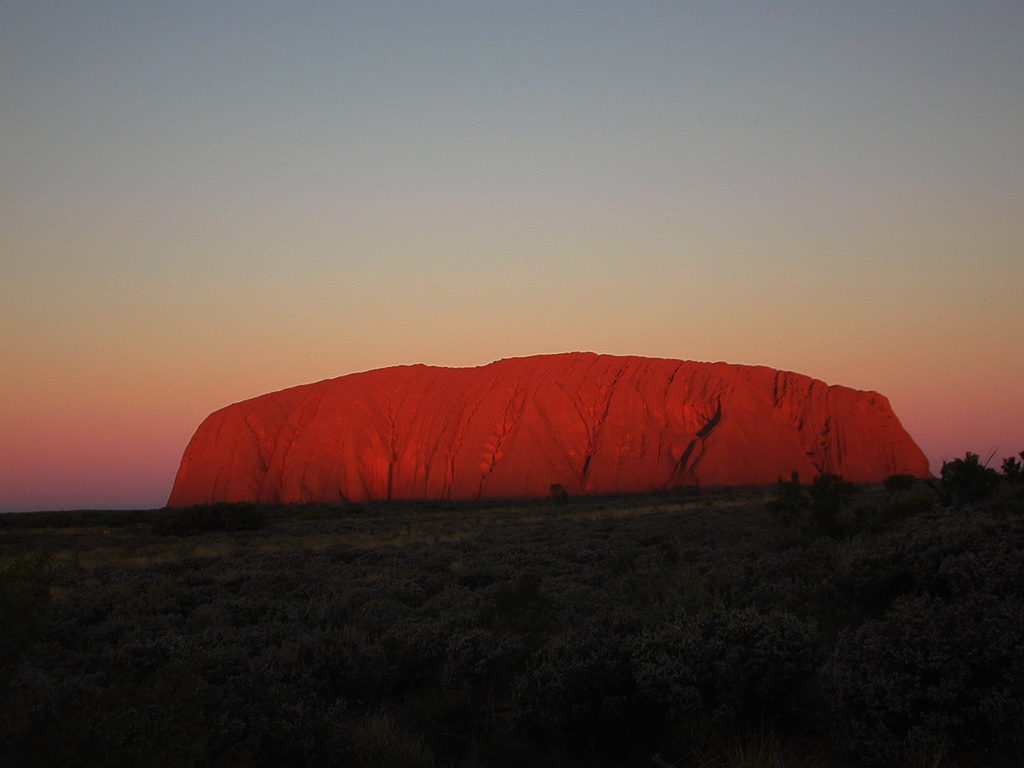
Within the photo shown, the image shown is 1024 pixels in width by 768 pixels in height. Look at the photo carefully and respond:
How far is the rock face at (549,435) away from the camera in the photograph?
57.2 metres

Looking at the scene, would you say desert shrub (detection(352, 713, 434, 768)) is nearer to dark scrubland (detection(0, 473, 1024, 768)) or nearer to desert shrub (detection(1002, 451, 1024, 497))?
dark scrubland (detection(0, 473, 1024, 768))

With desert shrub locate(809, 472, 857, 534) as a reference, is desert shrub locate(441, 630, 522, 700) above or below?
below

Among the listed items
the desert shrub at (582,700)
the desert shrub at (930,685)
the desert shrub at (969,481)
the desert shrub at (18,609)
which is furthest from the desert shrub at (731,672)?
the desert shrub at (969,481)

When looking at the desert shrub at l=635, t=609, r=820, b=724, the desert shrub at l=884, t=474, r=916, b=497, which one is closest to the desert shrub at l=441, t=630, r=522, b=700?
the desert shrub at l=635, t=609, r=820, b=724

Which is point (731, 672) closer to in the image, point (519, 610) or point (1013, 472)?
point (519, 610)

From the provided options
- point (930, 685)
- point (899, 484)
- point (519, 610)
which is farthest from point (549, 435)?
point (930, 685)

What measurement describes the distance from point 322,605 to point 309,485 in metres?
56.0

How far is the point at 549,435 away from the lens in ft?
197

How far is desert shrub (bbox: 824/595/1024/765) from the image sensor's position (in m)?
4.23

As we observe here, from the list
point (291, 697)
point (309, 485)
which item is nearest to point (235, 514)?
point (291, 697)

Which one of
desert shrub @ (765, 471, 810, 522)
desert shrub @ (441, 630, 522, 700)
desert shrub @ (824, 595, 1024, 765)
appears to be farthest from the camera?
desert shrub @ (765, 471, 810, 522)

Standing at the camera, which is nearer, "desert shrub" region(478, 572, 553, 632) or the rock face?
"desert shrub" region(478, 572, 553, 632)

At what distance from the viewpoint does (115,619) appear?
28.7ft

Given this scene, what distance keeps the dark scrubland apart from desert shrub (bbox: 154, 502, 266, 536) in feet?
59.6
